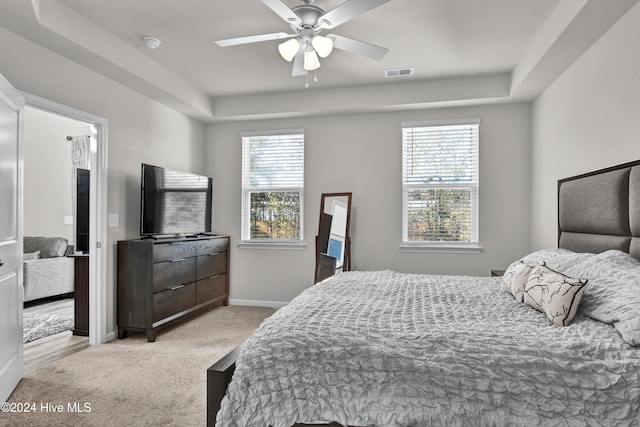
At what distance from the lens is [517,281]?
88.5 inches

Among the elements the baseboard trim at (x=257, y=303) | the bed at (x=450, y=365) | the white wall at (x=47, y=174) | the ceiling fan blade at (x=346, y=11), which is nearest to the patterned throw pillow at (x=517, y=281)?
the bed at (x=450, y=365)

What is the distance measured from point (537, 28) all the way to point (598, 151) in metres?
1.04

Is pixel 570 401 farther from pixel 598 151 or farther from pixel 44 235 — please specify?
pixel 44 235

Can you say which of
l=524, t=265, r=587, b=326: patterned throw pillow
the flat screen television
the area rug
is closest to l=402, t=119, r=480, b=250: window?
the flat screen television

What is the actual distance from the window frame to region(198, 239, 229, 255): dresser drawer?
218mm

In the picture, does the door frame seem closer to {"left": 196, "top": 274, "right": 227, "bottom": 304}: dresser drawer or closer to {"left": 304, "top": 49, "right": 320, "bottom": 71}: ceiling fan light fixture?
{"left": 196, "top": 274, "right": 227, "bottom": 304}: dresser drawer

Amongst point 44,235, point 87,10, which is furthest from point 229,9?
point 44,235

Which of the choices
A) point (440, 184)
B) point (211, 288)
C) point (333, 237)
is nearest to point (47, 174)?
point (211, 288)

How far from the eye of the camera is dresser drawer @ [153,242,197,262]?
3.75m

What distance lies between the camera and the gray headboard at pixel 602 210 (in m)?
2.26

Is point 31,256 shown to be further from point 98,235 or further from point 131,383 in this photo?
point 131,383

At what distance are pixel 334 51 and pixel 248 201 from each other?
2289 mm

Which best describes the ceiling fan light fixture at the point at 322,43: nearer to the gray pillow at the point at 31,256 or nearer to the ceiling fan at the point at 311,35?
the ceiling fan at the point at 311,35

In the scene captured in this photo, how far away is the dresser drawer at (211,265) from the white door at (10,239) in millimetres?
1882
